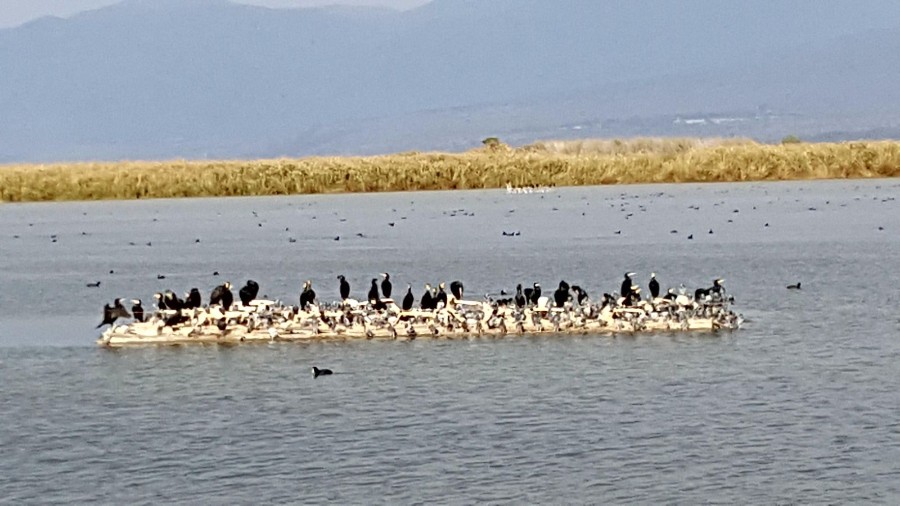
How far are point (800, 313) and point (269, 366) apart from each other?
10128 millimetres

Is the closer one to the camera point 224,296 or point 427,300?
point 427,300

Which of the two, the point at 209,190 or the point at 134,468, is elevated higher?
the point at 209,190

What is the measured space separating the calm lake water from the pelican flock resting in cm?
48

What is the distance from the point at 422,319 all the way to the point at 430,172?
166 ft

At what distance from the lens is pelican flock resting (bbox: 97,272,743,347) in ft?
89.0

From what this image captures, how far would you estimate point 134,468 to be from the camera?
730 inches

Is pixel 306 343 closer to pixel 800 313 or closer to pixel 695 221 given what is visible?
pixel 800 313

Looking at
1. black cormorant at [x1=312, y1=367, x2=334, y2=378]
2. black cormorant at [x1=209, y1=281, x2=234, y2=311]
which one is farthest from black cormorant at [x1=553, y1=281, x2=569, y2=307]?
black cormorant at [x1=209, y1=281, x2=234, y2=311]

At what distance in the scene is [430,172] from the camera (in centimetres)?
7769

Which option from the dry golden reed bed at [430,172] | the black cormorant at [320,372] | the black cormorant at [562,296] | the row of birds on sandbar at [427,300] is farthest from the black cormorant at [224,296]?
the dry golden reed bed at [430,172]

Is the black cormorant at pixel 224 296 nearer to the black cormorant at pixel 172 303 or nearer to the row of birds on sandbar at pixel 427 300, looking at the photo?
the row of birds on sandbar at pixel 427 300

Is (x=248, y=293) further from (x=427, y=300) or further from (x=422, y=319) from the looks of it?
(x=422, y=319)

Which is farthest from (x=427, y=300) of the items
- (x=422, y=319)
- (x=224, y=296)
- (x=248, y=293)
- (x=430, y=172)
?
(x=430, y=172)

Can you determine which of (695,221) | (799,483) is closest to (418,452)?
(799,483)
